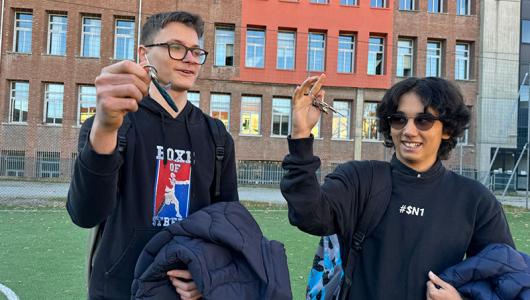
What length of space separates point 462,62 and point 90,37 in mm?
24261

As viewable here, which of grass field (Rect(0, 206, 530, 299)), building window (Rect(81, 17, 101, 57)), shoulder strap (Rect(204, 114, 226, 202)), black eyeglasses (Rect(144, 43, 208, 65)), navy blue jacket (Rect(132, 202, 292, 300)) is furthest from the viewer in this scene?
building window (Rect(81, 17, 101, 57))

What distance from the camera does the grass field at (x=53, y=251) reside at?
559 centimetres

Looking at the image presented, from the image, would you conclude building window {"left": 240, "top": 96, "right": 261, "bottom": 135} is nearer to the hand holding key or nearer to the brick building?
the brick building

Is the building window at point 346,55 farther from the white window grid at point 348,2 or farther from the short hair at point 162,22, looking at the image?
the short hair at point 162,22

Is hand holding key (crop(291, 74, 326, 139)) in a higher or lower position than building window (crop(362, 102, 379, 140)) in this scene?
lower

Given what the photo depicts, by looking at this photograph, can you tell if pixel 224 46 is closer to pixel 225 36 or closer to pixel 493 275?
pixel 225 36

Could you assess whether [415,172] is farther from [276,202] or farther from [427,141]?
[276,202]

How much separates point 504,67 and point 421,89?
103 feet

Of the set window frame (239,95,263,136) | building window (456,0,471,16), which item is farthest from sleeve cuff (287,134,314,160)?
building window (456,0,471,16)

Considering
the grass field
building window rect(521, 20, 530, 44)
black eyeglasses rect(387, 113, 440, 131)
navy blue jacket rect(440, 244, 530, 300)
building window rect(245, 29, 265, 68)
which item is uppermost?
building window rect(521, 20, 530, 44)

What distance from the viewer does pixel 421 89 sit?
222 cm

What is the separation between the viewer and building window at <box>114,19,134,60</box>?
27.4 metres

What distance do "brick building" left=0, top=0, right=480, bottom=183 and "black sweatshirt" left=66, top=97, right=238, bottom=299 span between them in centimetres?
2330

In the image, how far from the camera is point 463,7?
2966cm
